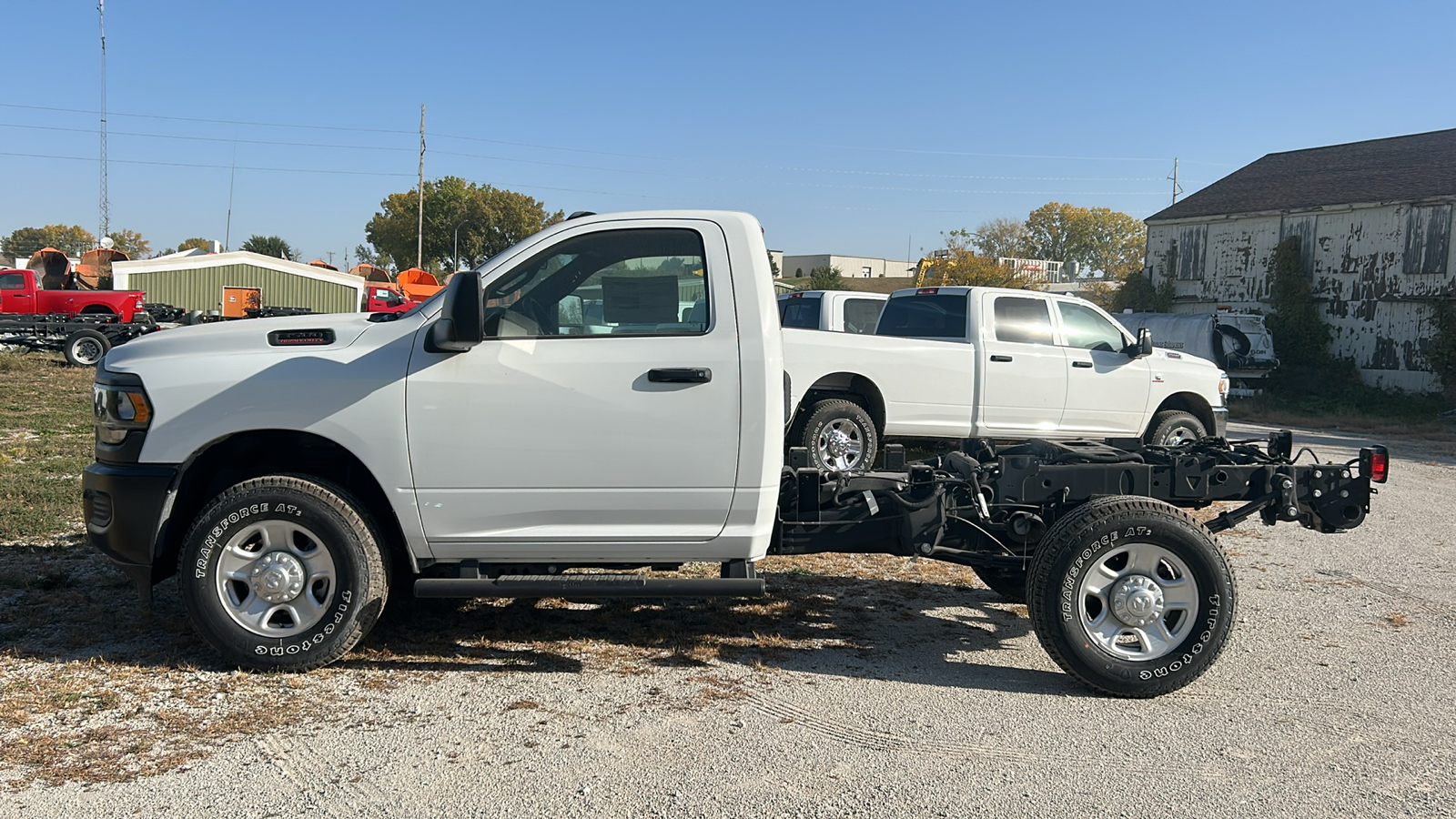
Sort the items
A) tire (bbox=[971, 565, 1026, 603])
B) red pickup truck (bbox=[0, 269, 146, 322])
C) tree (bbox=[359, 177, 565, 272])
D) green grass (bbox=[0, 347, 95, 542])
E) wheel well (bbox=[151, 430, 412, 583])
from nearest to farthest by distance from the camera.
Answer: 1. wheel well (bbox=[151, 430, 412, 583])
2. tire (bbox=[971, 565, 1026, 603])
3. green grass (bbox=[0, 347, 95, 542])
4. red pickup truck (bbox=[0, 269, 146, 322])
5. tree (bbox=[359, 177, 565, 272])

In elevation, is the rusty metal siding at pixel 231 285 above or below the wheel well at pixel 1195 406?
above

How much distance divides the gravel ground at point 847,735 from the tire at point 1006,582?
9.7 inches

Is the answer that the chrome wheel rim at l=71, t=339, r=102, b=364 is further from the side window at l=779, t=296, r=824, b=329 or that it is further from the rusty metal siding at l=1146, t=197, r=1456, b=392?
the rusty metal siding at l=1146, t=197, r=1456, b=392

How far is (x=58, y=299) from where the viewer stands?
2523 cm

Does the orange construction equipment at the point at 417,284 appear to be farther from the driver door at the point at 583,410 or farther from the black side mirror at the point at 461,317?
the black side mirror at the point at 461,317

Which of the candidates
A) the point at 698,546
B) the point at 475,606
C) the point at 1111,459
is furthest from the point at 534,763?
the point at 1111,459

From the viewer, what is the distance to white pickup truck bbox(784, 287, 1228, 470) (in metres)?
10.0

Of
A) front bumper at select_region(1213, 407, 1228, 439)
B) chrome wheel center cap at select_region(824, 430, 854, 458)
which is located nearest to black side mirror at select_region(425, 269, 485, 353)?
chrome wheel center cap at select_region(824, 430, 854, 458)

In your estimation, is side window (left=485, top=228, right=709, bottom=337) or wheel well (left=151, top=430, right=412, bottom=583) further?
wheel well (left=151, top=430, right=412, bottom=583)

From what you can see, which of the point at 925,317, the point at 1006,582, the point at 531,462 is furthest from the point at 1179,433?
the point at 531,462

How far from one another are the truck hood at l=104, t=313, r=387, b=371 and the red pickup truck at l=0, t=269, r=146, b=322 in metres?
23.2

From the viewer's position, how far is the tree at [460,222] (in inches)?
2398

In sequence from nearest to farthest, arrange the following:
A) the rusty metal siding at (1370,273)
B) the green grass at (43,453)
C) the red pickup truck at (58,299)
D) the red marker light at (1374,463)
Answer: the red marker light at (1374,463) < the green grass at (43,453) < the red pickup truck at (58,299) < the rusty metal siding at (1370,273)

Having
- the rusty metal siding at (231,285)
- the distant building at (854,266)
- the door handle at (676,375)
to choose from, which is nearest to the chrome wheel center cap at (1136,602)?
the door handle at (676,375)
